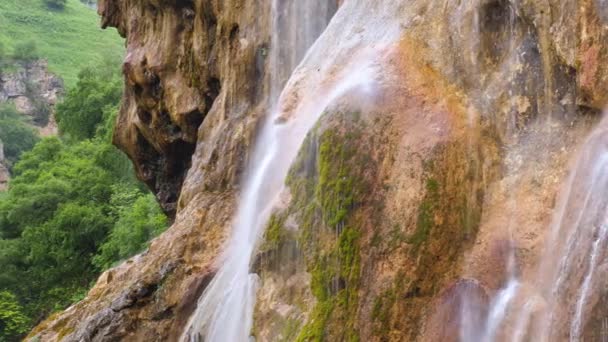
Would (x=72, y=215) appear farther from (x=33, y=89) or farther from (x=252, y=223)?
(x=33, y=89)

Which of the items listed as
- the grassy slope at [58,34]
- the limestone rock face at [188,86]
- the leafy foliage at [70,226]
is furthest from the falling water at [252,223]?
the grassy slope at [58,34]

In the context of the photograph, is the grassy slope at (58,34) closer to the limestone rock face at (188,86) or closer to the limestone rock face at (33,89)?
the limestone rock face at (33,89)

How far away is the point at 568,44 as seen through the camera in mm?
7262

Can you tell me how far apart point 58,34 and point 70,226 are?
60938mm

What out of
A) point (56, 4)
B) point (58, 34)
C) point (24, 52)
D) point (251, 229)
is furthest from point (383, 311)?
point (56, 4)

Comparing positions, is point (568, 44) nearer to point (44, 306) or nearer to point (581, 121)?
point (581, 121)

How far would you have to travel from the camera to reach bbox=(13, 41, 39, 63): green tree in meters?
70.8

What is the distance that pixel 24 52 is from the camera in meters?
71.1

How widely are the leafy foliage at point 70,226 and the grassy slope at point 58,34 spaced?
42.2 m

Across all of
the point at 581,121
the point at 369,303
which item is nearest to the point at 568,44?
the point at 581,121

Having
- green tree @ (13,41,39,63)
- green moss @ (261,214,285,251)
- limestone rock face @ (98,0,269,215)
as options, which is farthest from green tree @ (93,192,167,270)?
green tree @ (13,41,39,63)

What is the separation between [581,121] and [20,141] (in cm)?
5824

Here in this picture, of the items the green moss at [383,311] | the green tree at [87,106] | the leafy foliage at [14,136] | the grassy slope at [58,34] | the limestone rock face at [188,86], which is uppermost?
the grassy slope at [58,34]

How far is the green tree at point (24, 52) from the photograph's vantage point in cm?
7081
